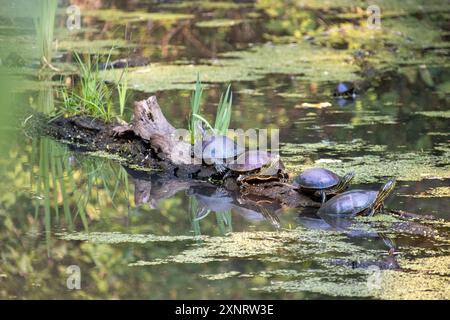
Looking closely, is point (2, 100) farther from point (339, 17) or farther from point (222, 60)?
point (339, 17)

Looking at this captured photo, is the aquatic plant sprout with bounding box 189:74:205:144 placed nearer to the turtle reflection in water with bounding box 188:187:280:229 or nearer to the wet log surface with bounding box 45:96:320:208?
the wet log surface with bounding box 45:96:320:208

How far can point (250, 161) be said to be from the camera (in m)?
4.43

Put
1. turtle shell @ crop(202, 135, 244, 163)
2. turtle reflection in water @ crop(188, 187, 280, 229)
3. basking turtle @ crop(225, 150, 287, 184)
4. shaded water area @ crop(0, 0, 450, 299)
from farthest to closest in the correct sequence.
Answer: turtle shell @ crop(202, 135, 244, 163) → basking turtle @ crop(225, 150, 287, 184) → turtle reflection in water @ crop(188, 187, 280, 229) → shaded water area @ crop(0, 0, 450, 299)

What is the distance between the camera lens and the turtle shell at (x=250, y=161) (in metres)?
4.41

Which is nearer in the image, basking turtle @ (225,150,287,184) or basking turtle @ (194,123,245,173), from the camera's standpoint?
basking turtle @ (225,150,287,184)

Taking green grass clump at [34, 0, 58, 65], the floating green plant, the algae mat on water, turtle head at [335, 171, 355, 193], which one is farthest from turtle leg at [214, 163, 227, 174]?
the floating green plant

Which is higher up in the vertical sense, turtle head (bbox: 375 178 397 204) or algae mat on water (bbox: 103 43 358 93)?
algae mat on water (bbox: 103 43 358 93)

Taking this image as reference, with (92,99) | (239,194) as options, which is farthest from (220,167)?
(92,99)

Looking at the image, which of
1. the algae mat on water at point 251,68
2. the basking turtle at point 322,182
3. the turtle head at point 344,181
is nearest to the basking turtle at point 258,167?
the basking turtle at point 322,182

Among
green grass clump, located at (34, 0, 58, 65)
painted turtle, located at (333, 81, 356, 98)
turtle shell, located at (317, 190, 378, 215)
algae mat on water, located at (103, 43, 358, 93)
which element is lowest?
turtle shell, located at (317, 190, 378, 215)

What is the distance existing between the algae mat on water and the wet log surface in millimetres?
1343

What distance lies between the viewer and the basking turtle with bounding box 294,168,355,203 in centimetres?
409

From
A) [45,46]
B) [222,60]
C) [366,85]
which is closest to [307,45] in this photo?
[222,60]
